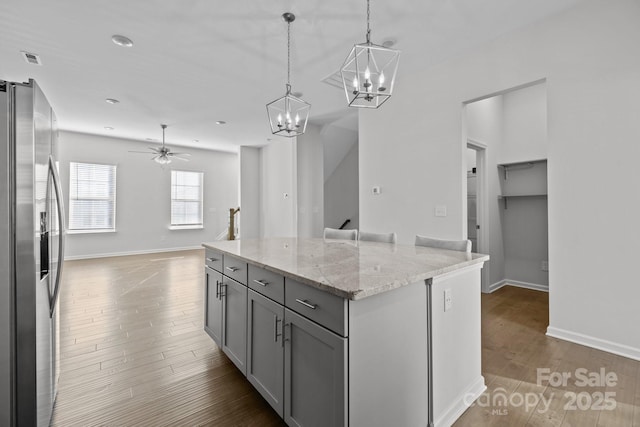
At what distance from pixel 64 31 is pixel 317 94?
296 cm

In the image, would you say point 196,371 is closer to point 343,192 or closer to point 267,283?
point 267,283

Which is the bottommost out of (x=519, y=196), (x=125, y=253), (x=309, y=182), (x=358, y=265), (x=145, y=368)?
(x=145, y=368)

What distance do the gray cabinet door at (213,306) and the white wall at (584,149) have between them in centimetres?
258

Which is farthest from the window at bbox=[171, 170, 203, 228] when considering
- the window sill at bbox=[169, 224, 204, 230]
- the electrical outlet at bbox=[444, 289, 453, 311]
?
the electrical outlet at bbox=[444, 289, 453, 311]

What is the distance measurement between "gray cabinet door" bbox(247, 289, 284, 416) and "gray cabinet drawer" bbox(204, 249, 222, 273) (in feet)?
1.92

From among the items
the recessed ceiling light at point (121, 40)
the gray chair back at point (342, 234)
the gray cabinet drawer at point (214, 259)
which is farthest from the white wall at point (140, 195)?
the gray chair back at point (342, 234)

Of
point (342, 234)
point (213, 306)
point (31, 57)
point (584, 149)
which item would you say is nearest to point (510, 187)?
point (584, 149)

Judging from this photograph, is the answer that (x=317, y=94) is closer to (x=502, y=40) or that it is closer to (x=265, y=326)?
(x=502, y=40)

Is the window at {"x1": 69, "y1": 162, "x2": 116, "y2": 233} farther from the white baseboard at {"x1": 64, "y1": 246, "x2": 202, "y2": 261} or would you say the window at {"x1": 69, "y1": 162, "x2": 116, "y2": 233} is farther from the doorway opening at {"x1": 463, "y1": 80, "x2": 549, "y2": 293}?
the doorway opening at {"x1": 463, "y1": 80, "x2": 549, "y2": 293}

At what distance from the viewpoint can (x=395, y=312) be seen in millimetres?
1274

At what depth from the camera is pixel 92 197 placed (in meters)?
6.74

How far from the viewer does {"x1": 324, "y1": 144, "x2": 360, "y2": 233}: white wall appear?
7.24m

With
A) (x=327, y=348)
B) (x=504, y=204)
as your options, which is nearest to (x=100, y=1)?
(x=327, y=348)

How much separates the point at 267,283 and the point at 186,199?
7.46 meters
